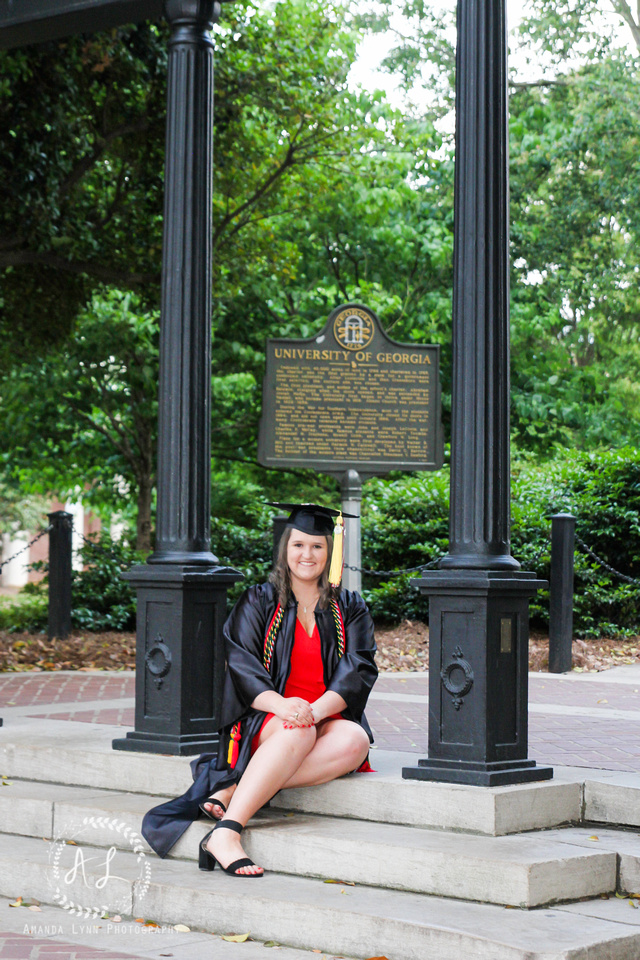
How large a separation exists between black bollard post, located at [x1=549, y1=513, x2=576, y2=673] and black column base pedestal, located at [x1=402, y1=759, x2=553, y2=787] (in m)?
5.08

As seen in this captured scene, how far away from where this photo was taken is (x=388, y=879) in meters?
4.25

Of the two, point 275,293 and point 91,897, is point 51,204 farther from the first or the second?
point 91,897

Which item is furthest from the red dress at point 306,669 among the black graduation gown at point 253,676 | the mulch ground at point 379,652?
the mulch ground at point 379,652

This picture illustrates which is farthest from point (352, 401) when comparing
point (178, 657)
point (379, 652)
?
point (178, 657)

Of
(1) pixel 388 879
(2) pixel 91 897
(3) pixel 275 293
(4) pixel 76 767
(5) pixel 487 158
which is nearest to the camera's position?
(1) pixel 388 879

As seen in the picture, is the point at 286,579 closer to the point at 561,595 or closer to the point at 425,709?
the point at 425,709

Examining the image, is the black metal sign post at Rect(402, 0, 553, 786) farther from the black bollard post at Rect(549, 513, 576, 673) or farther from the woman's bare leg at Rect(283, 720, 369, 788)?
the black bollard post at Rect(549, 513, 576, 673)

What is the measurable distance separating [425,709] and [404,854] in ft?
11.3

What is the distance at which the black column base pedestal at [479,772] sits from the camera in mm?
4582

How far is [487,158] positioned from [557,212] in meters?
13.4

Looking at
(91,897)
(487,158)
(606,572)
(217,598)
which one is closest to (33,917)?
(91,897)

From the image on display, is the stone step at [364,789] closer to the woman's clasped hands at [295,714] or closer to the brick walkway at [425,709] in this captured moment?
the woman's clasped hands at [295,714]
